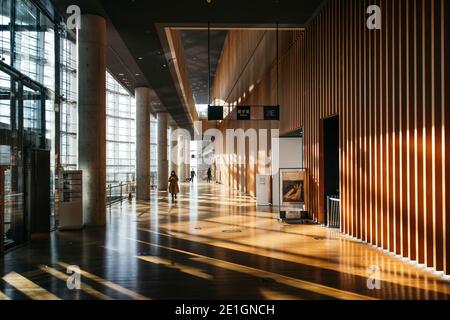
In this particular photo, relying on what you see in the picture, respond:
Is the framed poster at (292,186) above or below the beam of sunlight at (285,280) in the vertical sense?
above

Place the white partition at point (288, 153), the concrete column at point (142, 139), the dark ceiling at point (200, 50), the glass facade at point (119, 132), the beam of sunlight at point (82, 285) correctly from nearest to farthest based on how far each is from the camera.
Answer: the beam of sunlight at point (82, 285), the white partition at point (288, 153), the concrete column at point (142, 139), the dark ceiling at point (200, 50), the glass facade at point (119, 132)

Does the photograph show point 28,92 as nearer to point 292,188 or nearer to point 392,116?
point 292,188

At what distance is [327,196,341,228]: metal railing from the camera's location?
11509mm

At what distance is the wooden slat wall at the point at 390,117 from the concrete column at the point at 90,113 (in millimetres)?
6239

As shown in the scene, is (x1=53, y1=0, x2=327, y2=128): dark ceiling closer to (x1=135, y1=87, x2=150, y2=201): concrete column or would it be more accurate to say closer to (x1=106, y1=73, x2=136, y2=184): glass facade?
(x1=135, y1=87, x2=150, y2=201): concrete column

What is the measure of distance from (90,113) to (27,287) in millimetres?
6981

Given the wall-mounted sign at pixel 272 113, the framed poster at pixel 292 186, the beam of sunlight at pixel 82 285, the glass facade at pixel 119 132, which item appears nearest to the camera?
Answer: the beam of sunlight at pixel 82 285

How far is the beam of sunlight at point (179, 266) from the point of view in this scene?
652 centimetres

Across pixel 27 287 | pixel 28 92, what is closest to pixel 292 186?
pixel 28 92

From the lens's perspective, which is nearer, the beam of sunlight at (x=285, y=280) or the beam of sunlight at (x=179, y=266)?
the beam of sunlight at (x=285, y=280)

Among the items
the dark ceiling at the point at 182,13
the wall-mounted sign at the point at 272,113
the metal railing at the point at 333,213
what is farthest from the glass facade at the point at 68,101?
the metal railing at the point at 333,213

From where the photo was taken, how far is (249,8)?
1141 centimetres

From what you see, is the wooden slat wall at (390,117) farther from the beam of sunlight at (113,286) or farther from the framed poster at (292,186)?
the beam of sunlight at (113,286)

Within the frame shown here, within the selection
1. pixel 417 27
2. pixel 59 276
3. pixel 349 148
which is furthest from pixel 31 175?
pixel 417 27
